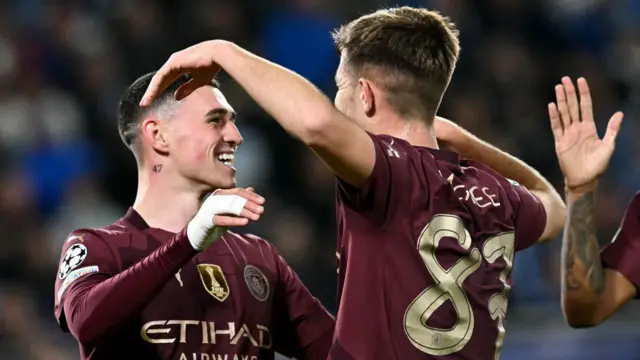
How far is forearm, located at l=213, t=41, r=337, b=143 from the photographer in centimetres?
325

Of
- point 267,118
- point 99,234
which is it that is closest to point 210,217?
point 99,234

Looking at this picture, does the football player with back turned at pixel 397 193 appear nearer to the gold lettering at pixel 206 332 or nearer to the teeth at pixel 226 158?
the gold lettering at pixel 206 332

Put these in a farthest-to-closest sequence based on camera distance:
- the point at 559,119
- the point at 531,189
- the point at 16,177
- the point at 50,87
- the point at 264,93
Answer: the point at 50,87 → the point at 16,177 → the point at 531,189 → the point at 559,119 → the point at 264,93

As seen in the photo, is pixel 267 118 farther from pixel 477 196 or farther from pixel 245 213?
pixel 245 213

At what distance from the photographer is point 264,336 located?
168 inches

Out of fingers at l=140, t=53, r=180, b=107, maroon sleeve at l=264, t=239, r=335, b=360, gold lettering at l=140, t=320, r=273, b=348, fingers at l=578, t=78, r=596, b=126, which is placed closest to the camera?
fingers at l=140, t=53, r=180, b=107

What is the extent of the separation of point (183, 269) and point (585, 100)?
152 centimetres

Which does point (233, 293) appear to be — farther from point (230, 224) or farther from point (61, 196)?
point (61, 196)

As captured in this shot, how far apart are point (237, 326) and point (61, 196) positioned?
403 centimetres

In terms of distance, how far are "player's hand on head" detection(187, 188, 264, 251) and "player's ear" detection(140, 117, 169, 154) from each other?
880mm

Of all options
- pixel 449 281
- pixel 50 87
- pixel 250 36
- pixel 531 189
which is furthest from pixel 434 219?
pixel 250 36

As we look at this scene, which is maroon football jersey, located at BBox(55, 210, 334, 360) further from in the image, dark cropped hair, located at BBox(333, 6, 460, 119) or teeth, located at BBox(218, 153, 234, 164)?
dark cropped hair, located at BBox(333, 6, 460, 119)

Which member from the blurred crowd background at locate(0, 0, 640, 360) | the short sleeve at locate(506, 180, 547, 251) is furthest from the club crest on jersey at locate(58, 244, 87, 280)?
the blurred crowd background at locate(0, 0, 640, 360)

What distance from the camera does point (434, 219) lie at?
11.6 feet
